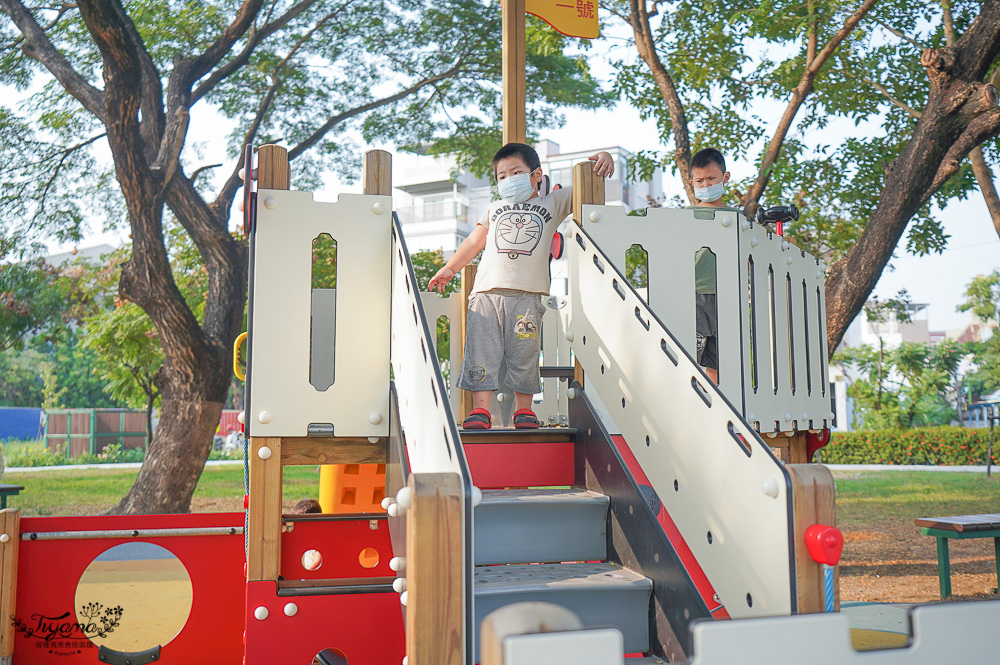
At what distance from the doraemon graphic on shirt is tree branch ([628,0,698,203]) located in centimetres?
541

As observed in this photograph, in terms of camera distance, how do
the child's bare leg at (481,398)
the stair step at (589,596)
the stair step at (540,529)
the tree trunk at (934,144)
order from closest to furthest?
the stair step at (589,596)
the stair step at (540,529)
the child's bare leg at (481,398)
the tree trunk at (934,144)

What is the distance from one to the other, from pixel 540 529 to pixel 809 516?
3.52 ft

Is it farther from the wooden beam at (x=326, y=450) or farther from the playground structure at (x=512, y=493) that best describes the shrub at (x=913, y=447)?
the wooden beam at (x=326, y=450)

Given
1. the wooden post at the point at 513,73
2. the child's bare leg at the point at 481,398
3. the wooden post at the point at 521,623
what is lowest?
the wooden post at the point at 521,623

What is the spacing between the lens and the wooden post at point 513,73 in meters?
4.66

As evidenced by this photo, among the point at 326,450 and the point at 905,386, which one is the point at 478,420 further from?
the point at 905,386

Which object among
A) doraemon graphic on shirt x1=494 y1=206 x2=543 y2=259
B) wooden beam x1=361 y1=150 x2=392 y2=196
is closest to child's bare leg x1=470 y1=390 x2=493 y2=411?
doraemon graphic on shirt x1=494 y1=206 x2=543 y2=259

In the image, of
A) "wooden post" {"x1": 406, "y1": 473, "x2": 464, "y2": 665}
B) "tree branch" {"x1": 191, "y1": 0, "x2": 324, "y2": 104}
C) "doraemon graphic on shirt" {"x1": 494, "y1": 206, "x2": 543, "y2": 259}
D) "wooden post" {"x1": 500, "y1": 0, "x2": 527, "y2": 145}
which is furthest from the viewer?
"tree branch" {"x1": 191, "y1": 0, "x2": 324, "y2": 104}

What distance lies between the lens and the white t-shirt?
359 cm

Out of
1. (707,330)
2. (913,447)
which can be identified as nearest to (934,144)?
(707,330)

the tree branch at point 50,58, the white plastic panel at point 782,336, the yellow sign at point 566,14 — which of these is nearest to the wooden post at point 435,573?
the white plastic panel at point 782,336

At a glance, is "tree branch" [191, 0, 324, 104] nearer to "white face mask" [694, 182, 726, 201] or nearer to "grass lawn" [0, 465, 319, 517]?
"grass lawn" [0, 465, 319, 517]

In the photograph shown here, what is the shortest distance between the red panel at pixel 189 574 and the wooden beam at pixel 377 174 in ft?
7.62

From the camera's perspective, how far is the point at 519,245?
3635 mm
